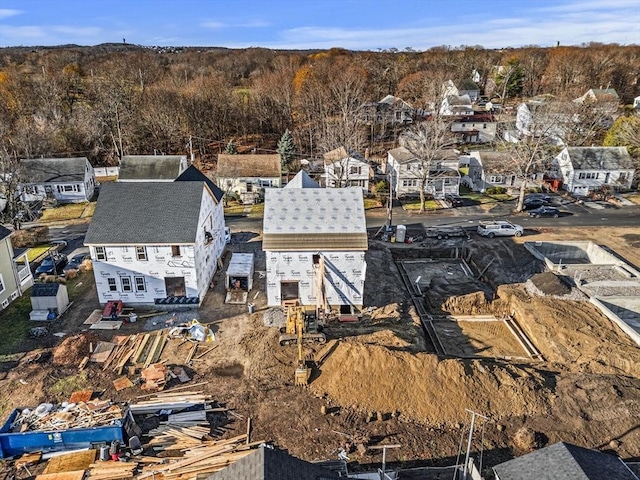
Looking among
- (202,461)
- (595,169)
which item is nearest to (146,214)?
(202,461)

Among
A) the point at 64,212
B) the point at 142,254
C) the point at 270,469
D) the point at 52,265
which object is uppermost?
the point at 142,254

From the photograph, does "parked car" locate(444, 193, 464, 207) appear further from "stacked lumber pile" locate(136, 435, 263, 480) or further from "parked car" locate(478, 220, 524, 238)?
"stacked lumber pile" locate(136, 435, 263, 480)

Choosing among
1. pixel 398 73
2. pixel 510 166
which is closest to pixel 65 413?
pixel 510 166

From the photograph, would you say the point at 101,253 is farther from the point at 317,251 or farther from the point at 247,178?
the point at 247,178

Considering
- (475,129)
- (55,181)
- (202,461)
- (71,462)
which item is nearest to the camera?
(202,461)

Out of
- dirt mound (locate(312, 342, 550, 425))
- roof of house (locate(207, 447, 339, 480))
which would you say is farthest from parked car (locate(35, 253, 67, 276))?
roof of house (locate(207, 447, 339, 480))

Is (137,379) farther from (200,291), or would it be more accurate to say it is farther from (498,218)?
(498,218)

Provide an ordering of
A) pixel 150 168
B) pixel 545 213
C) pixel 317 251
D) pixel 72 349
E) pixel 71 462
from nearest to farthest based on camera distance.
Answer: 1. pixel 71 462
2. pixel 72 349
3. pixel 317 251
4. pixel 545 213
5. pixel 150 168
